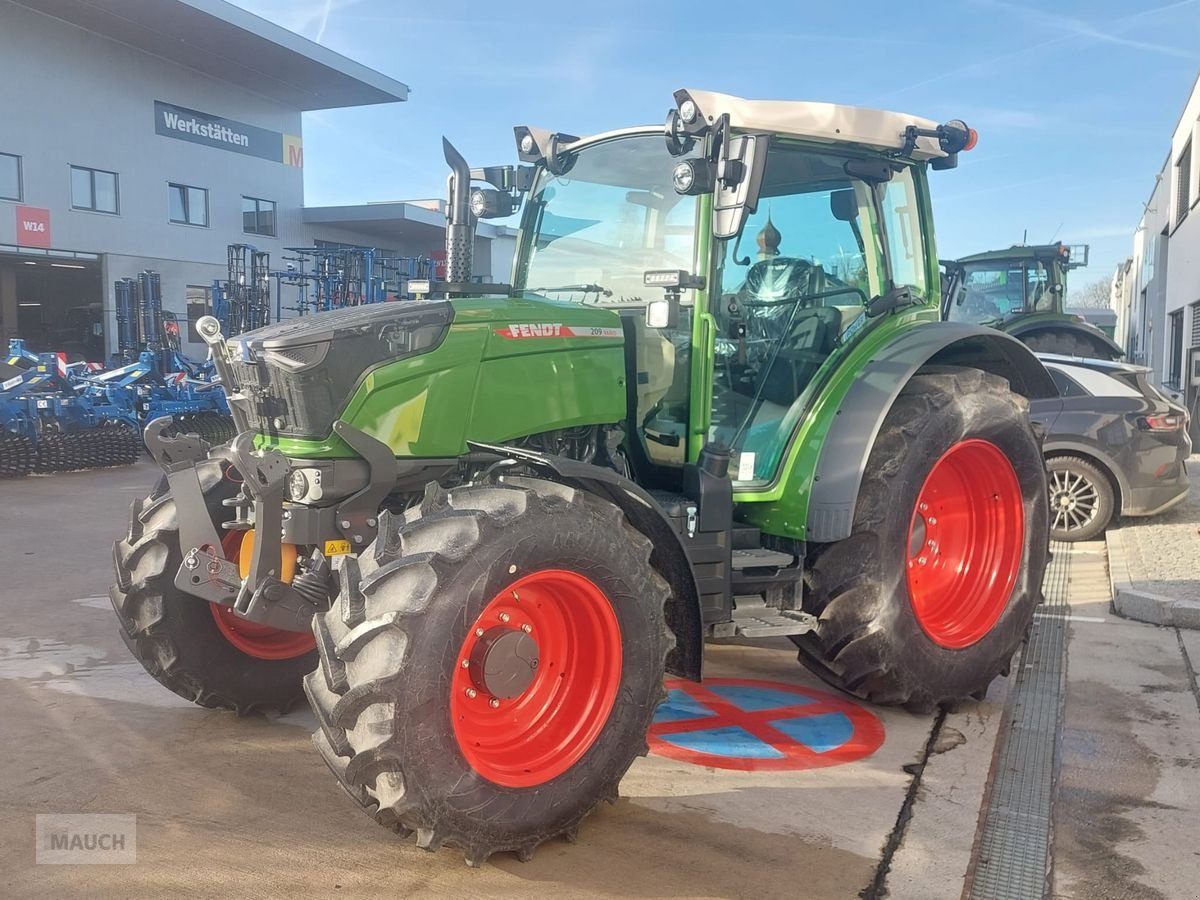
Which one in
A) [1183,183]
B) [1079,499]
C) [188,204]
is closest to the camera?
[1079,499]

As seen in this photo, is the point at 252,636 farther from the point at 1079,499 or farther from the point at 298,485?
the point at 1079,499

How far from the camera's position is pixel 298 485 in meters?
3.40

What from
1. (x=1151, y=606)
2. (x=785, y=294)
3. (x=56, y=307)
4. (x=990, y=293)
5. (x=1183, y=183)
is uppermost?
(x=1183, y=183)

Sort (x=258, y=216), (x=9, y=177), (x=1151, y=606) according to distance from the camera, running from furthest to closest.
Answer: (x=258, y=216) → (x=9, y=177) → (x=1151, y=606)

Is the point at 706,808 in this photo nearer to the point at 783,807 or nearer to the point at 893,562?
the point at 783,807

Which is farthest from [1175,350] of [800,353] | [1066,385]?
[800,353]

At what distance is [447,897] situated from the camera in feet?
9.53

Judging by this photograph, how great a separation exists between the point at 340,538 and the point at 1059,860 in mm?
2488

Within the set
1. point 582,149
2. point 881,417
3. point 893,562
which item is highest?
point 582,149

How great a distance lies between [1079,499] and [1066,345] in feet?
15.0

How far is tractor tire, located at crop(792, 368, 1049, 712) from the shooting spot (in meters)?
4.06

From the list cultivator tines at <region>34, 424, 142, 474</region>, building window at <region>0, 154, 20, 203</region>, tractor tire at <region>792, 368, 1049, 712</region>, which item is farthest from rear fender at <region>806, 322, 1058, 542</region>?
building window at <region>0, 154, 20, 203</region>

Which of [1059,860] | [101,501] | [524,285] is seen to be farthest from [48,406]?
[1059,860]

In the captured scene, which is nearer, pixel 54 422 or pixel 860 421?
pixel 860 421
